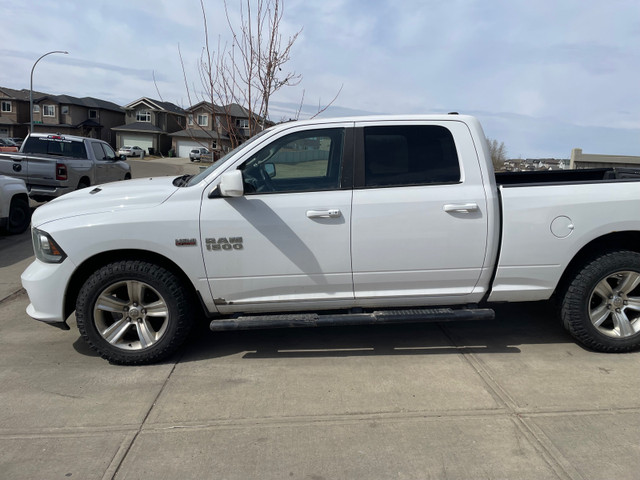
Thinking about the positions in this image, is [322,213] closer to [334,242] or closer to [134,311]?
[334,242]

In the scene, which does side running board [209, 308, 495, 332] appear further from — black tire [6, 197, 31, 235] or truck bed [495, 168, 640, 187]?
black tire [6, 197, 31, 235]

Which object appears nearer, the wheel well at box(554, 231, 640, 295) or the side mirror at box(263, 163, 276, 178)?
the side mirror at box(263, 163, 276, 178)

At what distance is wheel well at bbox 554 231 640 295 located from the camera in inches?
164

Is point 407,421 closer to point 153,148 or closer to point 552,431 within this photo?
point 552,431

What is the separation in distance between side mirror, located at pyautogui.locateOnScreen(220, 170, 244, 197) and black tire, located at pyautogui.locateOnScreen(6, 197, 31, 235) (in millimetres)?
7210

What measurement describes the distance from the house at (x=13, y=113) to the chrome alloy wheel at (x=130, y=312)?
70.5 m

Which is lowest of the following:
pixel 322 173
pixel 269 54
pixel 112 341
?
pixel 112 341

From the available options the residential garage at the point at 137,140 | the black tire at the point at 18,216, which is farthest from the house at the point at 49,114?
the black tire at the point at 18,216

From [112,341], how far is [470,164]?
10.5ft

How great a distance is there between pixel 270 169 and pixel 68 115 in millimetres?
69291

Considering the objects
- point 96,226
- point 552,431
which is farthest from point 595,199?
point 96,226

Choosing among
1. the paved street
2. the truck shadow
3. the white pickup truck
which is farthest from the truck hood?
the truck shadow

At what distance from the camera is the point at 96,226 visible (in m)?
3.78

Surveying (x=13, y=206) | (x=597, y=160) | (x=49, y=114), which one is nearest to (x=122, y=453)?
(x=13, y=206)
